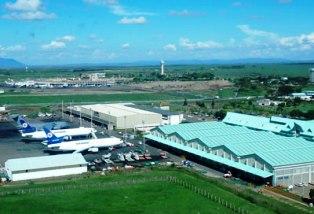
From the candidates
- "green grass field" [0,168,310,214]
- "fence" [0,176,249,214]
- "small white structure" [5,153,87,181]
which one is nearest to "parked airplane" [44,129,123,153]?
"small white structure" [5,153,87,181]

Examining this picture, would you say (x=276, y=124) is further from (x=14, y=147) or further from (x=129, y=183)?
(x=14, y=147)

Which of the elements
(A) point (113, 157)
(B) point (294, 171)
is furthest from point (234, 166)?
(A) point (113, 157)

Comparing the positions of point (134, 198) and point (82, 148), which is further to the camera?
point (82, 148)

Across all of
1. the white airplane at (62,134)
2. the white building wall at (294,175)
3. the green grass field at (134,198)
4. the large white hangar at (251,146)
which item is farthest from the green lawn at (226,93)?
the green grass field at (134,198)

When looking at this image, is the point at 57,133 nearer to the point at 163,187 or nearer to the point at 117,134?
the point at 117,134

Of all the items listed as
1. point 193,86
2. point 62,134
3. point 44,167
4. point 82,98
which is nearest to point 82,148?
point 62,134

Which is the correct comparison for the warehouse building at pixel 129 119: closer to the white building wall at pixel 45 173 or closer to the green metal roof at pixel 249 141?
the green metal roof at pixel 249 141

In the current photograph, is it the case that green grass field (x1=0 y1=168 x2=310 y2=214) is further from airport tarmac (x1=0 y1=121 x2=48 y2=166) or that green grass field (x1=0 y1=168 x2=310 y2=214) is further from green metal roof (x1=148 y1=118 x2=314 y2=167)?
airport tarmac (x1=0 y1=121 x2=48 y2=166)
